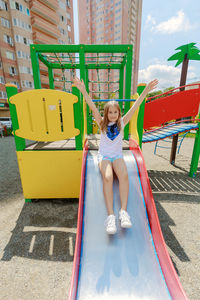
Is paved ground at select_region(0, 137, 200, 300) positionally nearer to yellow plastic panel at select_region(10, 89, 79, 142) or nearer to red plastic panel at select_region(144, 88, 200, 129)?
yellow plastic panel at select_region(10, 89, 79, 142)

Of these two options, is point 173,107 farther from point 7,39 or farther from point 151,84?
point 7,39

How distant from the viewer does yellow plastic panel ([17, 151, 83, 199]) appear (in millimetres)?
2689

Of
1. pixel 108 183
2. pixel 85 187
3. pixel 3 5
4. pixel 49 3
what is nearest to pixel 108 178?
pixel 108 183

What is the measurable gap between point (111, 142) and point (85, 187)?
765 millimetres

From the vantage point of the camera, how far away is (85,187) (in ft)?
6.94

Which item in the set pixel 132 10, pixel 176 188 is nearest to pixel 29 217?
pixel 176 188

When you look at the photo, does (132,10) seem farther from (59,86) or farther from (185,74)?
(185,74)

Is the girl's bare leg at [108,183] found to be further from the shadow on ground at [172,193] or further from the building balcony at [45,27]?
the building balcony at [45,27]

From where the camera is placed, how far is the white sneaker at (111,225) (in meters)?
1.54

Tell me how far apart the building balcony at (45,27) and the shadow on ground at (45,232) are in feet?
84.4

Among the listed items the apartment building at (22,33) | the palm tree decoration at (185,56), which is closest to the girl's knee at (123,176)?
the palm tree decoration at (185,56)

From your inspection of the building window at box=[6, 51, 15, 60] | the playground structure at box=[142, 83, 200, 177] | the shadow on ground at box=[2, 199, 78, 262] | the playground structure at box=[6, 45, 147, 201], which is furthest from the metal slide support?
the building window at box=[6, 51, 15, 60]

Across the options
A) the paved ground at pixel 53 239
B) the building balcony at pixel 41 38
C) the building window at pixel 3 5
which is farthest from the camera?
the building balcony at pixel 41 38

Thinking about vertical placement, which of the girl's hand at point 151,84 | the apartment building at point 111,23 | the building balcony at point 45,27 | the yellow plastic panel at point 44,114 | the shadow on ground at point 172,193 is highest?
the apartment building at point 111,23
